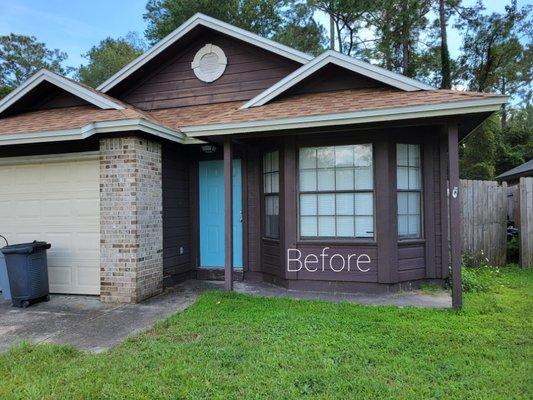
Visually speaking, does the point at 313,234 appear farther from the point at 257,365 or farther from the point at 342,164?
the point at 257,365

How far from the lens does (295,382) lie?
3.41 m

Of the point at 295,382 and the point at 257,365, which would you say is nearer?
the point at 295,382

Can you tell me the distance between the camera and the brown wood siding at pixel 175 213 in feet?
23.8

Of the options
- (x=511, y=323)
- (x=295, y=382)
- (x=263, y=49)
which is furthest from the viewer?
(x=263, y=49)

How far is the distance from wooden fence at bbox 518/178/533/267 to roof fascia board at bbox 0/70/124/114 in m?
8.26

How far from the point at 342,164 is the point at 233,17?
18.9 m

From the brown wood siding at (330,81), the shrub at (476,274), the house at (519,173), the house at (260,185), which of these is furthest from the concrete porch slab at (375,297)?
the house at (519,173)

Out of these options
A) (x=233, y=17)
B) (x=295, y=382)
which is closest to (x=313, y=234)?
(x=295, y=382)

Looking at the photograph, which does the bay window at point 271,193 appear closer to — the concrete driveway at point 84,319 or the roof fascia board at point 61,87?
the concrete driveway at point 84,319

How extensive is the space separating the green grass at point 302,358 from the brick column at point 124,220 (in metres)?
1.40

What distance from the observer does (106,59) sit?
88.7ft

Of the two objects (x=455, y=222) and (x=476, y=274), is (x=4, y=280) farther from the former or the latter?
(x=476, y=274)

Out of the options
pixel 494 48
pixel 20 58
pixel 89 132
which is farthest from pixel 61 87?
pixel 20 58

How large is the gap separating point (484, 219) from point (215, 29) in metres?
6.99
